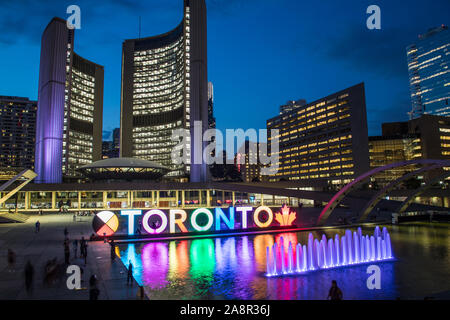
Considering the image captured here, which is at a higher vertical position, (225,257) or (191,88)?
(191,88)

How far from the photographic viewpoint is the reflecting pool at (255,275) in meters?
14.1

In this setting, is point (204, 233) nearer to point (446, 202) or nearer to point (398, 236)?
point (398, 236)

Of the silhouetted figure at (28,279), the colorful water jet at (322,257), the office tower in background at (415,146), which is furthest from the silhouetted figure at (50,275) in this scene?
the office tower in background at (415,146)

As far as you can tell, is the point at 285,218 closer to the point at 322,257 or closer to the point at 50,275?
the point at 322,257

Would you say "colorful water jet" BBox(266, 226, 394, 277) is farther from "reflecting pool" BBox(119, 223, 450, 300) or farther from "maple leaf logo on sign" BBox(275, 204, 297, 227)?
"maple leaf logo on sign" BBox(275, 204, 297, 227)

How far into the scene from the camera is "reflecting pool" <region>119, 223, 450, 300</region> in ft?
46.2

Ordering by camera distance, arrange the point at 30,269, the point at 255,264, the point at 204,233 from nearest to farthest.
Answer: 1. the point at 30,269
2. the point at 255,264
3. the point at 204,233

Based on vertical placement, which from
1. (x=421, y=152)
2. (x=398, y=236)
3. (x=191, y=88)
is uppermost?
(x=191, y=88)

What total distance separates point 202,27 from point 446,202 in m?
97.1

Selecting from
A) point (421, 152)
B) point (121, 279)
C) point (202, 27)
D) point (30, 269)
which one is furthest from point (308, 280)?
point (421, 152)

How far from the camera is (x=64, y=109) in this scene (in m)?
126

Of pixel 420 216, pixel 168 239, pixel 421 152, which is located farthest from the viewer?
pixel 421 152

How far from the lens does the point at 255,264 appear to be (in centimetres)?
1994

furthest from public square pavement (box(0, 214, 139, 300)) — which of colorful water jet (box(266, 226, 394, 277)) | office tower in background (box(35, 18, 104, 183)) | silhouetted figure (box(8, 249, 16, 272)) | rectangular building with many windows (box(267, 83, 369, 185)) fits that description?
rectangular building with many windows (box(267, 83, 369, 185))
